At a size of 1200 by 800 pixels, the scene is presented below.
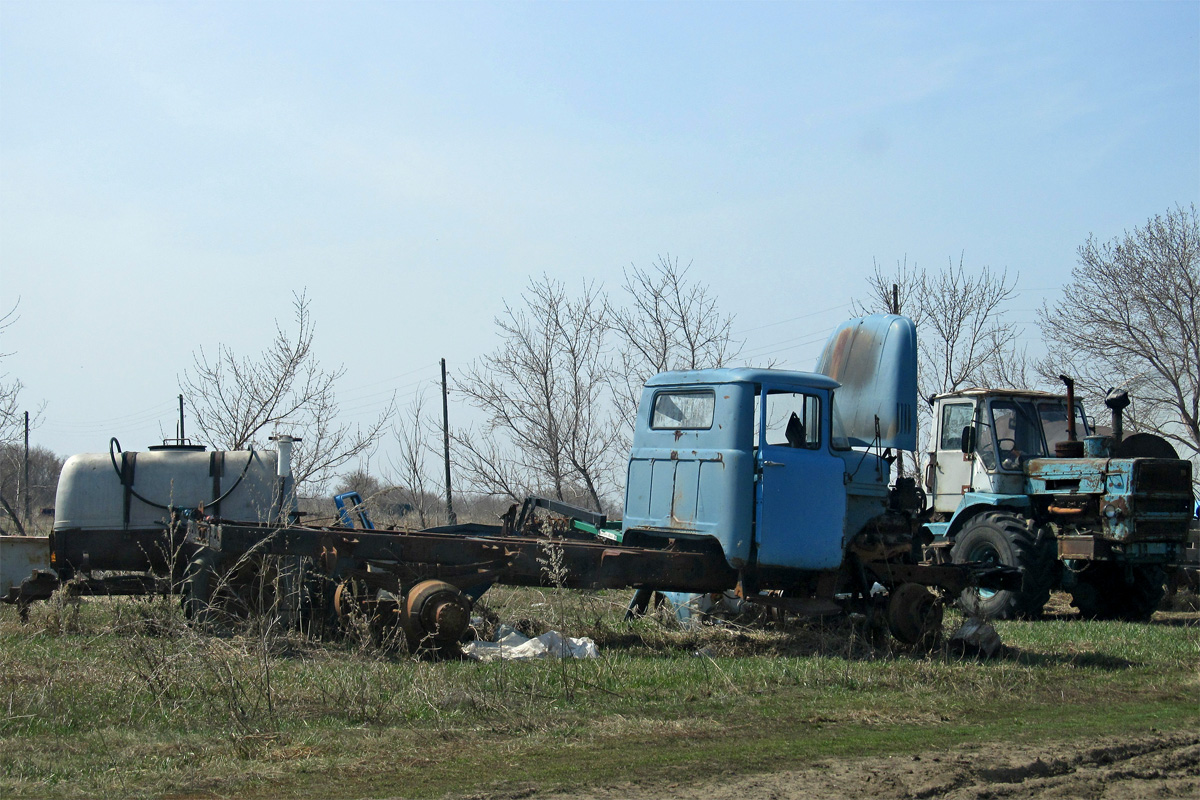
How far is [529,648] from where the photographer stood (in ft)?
30.5

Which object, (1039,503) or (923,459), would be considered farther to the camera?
(923,459)

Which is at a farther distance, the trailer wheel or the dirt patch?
the trailer wheel

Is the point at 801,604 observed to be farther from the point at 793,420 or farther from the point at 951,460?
the point at 951,460

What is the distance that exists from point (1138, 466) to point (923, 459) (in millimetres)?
4962

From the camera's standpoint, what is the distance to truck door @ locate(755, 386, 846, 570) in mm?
9555

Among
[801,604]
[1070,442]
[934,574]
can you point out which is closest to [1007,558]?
[1070,442]

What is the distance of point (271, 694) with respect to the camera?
21.8 ft

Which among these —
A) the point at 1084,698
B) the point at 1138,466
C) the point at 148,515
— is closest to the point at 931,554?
the point at 1138,466

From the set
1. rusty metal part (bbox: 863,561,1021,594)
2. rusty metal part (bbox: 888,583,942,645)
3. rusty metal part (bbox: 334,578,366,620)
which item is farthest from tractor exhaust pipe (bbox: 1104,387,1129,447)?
rusty metal part (bbox: 334,578,366,620)

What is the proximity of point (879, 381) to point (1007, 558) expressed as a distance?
3.77m

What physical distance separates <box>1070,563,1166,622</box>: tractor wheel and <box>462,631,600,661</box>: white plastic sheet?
25.8ft

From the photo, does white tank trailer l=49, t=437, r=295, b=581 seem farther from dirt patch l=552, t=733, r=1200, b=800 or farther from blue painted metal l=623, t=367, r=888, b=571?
dirt patch l=552, t=733, r=1200, b=800

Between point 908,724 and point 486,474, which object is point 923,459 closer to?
point 486,474

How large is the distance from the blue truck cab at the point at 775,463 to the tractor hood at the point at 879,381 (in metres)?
0.01
